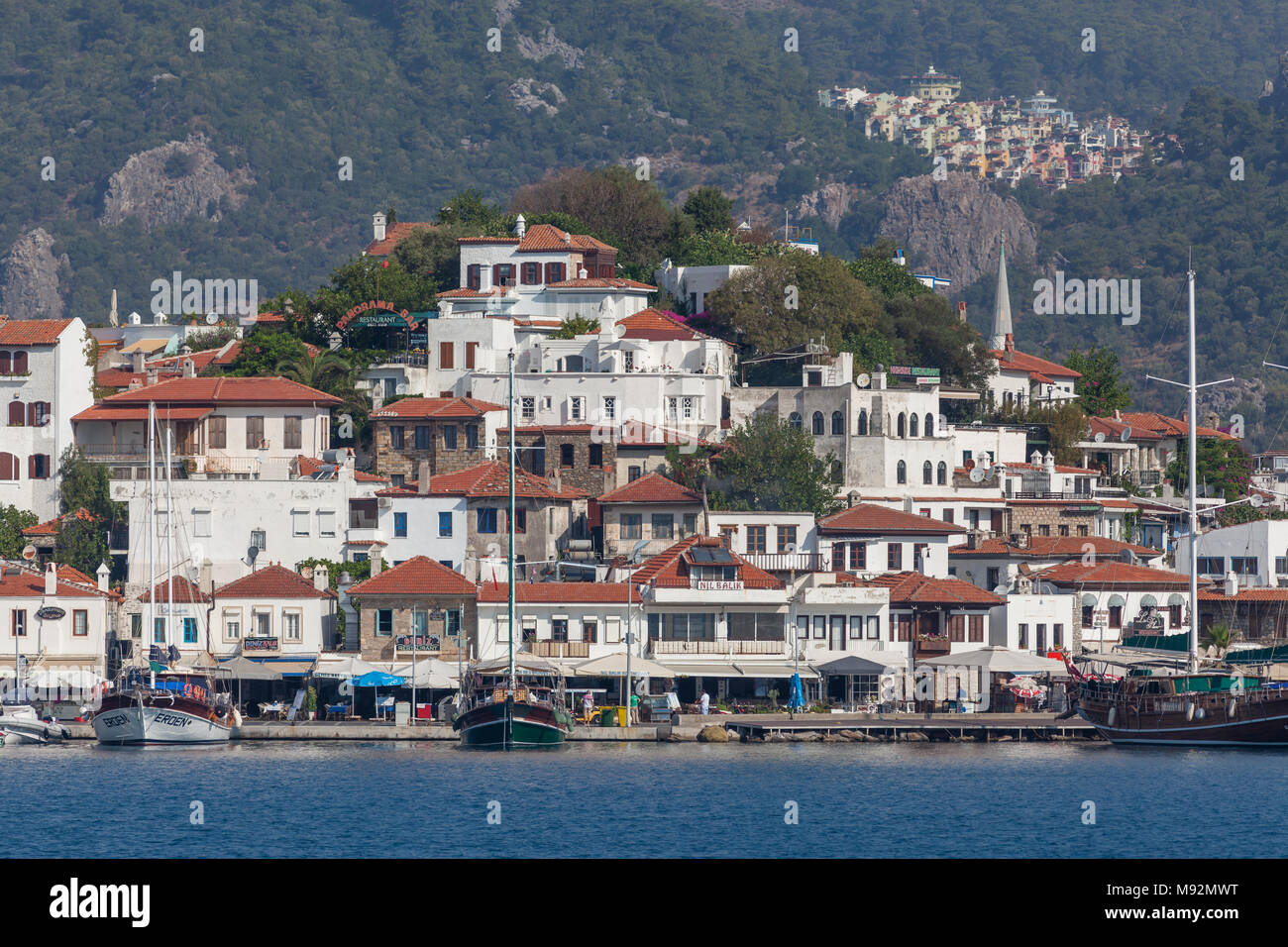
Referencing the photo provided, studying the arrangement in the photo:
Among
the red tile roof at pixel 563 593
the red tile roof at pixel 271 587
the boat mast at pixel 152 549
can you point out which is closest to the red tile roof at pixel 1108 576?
the red tile roof at pixel 563 593

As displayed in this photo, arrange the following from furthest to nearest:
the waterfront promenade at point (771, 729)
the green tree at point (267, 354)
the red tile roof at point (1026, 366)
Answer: the red tile roof at point (1026, 366), the green tree at point (267, 354), the waterfront promenade at point (771, 729)

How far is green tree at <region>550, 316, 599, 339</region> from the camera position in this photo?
329 ft

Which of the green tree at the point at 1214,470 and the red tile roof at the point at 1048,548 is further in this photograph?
the green tree at the point at 1214,470

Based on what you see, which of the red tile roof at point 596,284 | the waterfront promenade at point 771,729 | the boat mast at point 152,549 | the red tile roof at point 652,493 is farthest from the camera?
the red tile roof at point 596,284

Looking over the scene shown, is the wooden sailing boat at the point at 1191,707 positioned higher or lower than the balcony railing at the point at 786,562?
lower

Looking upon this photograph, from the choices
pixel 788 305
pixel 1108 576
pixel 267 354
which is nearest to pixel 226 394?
pixel 267 354

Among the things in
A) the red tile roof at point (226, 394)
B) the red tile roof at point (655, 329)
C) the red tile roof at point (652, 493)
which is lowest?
the red tile roof at point (652, 493)

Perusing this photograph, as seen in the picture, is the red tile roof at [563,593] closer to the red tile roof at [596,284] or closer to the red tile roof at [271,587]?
the red tile roof at [271,587]

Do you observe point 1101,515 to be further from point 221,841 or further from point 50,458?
point 221,841

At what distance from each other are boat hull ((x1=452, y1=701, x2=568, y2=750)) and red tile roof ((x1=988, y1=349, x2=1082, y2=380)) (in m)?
57.1

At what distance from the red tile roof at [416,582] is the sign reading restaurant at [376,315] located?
28.0m

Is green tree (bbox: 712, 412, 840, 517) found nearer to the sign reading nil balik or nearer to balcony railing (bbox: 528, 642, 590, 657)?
balcony railing (bbox: 528, 642, 590, 657)

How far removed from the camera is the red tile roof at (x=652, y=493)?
275 ft

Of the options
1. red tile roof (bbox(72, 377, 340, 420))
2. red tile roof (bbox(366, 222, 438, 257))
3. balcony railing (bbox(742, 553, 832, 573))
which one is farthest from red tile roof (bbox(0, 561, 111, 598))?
red tile roof (bbox(366, 222, 438, 257))
